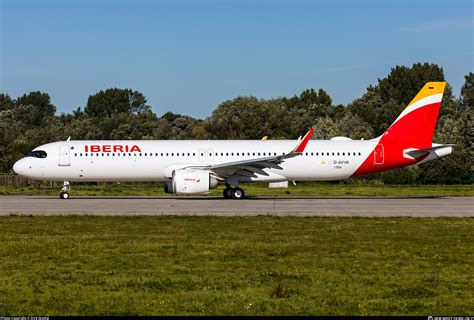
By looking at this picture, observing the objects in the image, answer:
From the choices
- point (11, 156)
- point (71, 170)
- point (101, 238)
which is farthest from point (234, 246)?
point (11, 156)

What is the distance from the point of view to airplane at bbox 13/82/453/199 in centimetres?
3847

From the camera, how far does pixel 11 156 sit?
235 ft

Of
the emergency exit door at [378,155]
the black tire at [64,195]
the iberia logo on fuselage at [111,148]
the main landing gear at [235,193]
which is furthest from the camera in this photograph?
the emergency exit door at [378,155]

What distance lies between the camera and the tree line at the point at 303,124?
64.4 metres

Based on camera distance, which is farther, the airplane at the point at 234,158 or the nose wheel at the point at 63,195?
the airplane at the point at 234,158

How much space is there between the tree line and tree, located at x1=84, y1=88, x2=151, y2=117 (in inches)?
202

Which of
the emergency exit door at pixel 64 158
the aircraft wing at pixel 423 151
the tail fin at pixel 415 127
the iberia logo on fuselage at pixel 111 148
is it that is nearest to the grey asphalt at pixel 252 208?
the emergency exit door at pixel 64 158

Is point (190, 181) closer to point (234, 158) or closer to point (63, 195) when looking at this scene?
point (234, 158)

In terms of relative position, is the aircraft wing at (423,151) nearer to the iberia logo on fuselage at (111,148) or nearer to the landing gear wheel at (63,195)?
the iberia logo on fuselage at (111,148)

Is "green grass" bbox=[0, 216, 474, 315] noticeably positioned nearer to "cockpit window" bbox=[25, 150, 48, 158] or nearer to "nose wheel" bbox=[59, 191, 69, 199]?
"nose wheel" bbox=[59, 191, 69, 199]

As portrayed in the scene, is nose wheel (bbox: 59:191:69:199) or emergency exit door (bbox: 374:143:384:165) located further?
emergency exit door (bbox: 374:143:384:165)

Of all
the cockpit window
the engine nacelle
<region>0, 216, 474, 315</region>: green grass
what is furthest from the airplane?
<region>0, 216, 474, 315</region>: green grass

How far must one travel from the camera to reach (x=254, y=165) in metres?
37.3

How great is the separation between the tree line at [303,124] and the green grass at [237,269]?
30.4 m
